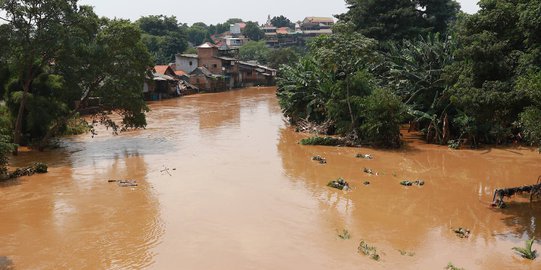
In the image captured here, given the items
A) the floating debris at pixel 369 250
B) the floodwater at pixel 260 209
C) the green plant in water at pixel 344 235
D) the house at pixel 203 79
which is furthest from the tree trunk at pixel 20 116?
the house at pixel 203 79

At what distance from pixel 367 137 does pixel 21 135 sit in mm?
16422

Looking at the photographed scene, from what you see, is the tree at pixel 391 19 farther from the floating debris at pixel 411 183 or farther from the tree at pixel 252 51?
the tree at pixel 252 51

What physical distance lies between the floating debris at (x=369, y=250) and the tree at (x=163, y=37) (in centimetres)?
5867

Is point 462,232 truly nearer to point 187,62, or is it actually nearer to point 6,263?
point 6,263

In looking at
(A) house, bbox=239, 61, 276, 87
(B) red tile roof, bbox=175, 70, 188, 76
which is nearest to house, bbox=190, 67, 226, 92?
(B) red tile roof, bbox=175, 70, 188, 76

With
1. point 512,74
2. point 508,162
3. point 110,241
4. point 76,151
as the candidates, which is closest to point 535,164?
point 508,162

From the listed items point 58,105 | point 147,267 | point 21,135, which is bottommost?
point 147,267

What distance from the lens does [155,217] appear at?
12.6 meters

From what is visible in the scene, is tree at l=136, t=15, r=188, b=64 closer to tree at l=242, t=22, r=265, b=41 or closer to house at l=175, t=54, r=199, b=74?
house at l=175, t=54, r=199, b=74

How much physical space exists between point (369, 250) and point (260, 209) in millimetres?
3889

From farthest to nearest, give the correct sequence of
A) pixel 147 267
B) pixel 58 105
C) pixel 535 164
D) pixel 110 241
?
pixel 58 105 < pixel 535 164 < pixel 110 241 < pixel 147 267

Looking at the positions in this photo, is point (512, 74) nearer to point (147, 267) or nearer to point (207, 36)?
point (147, 267)

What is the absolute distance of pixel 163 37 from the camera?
2803 inches

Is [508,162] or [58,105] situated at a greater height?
[58,105]
